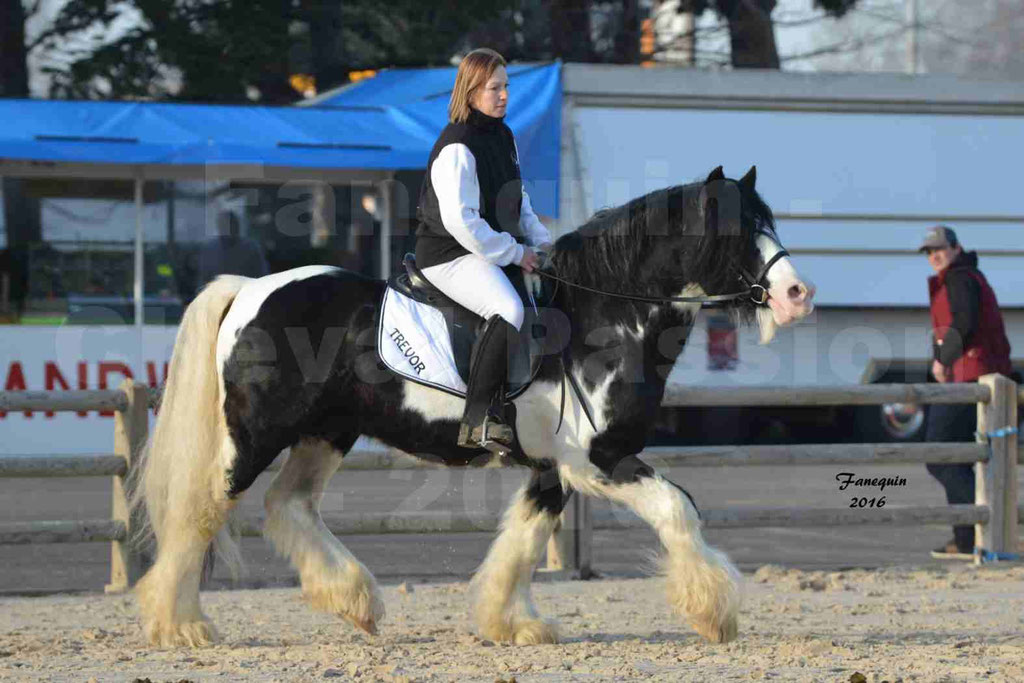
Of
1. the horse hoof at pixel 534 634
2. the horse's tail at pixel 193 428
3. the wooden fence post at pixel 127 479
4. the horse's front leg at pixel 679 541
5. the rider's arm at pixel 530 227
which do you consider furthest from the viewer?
the wooden fence post at pixel 127 479

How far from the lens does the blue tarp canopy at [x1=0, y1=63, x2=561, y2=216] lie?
45.0 ft

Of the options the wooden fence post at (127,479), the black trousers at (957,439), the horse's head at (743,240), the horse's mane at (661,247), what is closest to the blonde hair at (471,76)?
the horse's mane at (661,247)

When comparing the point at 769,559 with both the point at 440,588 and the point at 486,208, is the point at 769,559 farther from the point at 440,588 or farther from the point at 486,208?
the point at 486,208

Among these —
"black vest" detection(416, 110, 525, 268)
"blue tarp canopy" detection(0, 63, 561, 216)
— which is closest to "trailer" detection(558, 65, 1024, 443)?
"blue tarp canopy" detection(0, 63, 561, 216)

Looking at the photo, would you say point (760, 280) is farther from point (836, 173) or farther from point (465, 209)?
point (836, 173)

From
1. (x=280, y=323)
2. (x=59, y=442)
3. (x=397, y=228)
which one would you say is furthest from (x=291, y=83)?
(x=280, y=323)

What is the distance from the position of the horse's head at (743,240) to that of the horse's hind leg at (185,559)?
2260 mm

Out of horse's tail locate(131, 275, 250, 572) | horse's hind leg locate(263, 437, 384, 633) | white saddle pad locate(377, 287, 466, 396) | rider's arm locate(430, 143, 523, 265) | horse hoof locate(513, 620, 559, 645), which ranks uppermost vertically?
rider's arm locate(430, 143, 523, 265)

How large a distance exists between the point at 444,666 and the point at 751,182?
2346 mm

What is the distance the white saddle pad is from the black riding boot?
4.4 inches

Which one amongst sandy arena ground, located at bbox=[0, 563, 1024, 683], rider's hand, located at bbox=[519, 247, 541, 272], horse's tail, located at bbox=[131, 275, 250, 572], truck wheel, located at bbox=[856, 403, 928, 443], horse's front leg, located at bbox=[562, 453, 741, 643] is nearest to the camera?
sandy arena ground, located at bbox=[0, 563, 1024, 683]

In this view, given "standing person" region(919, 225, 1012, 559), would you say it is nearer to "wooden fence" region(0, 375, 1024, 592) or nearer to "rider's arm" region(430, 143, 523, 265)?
"wooden fence" region(0, 375, 1024, 592)

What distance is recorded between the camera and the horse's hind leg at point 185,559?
20.2ft

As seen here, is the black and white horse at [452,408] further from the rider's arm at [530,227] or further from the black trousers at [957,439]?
the black trousers at [957,439]
